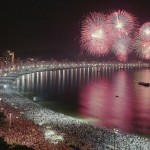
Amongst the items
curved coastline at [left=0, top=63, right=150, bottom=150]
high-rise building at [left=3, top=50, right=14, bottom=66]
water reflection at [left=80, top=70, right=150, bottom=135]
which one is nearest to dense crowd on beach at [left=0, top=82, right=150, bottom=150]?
curved coastline at [left=0, top=63, right=150, bottom=150]

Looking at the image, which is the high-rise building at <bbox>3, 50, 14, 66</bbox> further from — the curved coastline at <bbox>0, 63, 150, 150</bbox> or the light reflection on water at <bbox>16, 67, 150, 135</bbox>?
the curved coastline at <bbox>0, 63, 150, 150</bbox>

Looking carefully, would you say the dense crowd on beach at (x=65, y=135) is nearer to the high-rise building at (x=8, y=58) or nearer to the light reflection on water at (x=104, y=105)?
the light reflection on water at (x=104, y=105)

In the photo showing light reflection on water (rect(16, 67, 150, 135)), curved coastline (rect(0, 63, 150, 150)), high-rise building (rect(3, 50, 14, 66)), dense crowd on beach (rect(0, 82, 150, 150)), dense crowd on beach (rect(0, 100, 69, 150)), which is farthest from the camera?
high-rise building (rect(3, 50, 14, 66))

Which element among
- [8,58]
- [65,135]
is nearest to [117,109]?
[65,135]

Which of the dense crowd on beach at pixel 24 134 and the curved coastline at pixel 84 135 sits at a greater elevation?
the dense crowd on beach at pixel 24 134

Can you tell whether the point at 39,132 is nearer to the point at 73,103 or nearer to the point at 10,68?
the point at 73,103

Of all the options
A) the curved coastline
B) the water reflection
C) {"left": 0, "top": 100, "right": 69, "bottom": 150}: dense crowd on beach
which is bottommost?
the water reflection

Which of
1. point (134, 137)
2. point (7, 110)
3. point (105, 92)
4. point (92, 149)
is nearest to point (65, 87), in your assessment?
point (105, 92)

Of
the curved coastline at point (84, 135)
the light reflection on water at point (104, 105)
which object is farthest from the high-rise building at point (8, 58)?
the curved coastline at point (84, 135)
